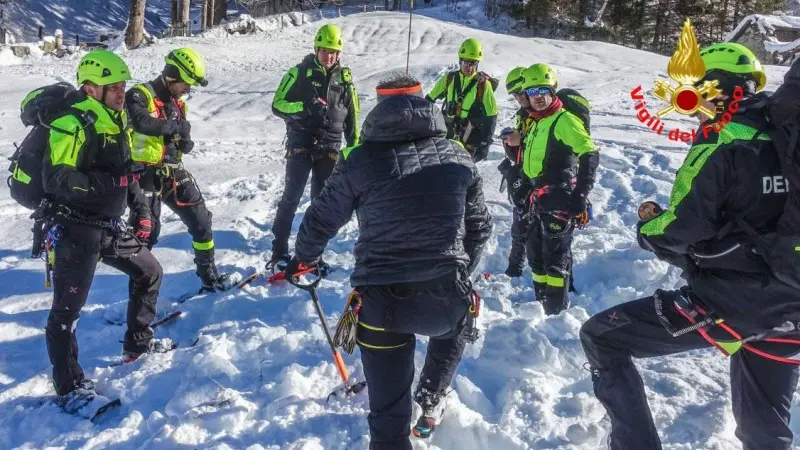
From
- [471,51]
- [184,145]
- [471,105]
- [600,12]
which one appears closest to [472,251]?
[184,145]

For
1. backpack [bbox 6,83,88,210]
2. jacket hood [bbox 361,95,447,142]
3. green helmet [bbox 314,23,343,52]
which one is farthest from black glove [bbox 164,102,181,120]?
jacket hood [bbox 361,95,447,142]

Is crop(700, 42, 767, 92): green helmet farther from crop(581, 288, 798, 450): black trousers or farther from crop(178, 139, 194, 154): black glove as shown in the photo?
crop(178, 139, 194, 154): black glove

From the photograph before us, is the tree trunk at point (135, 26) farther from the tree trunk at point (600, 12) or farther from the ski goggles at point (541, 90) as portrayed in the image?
the tree trunk at point (600, 12)

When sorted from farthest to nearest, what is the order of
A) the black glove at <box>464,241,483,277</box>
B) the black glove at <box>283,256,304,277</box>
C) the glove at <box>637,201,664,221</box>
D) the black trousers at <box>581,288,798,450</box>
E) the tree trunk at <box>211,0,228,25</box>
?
the tree trunk at <box>211,0,228,25</box> < the black glove at <box>464,241,483,277</box> < the black glove at <box>283,256,304,277</box> < the glove at <box>637,201,664,221</box> < the black trousers at <box>581,288,798,450</box>

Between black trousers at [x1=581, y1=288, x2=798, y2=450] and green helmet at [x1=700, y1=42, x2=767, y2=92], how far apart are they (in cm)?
101

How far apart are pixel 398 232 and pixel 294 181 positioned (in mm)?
3288

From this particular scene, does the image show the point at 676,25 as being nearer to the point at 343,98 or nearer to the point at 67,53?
the point at 67,53

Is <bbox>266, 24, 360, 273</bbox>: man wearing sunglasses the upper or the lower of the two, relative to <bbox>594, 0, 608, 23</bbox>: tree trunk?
lower

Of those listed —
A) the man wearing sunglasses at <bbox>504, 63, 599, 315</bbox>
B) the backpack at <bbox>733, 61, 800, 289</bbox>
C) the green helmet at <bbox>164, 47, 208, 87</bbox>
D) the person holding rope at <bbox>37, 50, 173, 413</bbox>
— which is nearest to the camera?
the backpack at <bbox>733, 61, 800, 289</bbox>

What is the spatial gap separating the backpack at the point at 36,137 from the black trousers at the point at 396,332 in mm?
2264

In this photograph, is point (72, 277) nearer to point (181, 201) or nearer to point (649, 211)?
point (181, 201)

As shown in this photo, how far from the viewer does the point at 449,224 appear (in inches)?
116

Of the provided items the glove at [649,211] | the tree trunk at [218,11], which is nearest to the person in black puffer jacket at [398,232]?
the glove at [649,211]

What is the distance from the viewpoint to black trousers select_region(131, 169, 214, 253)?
526 cm
